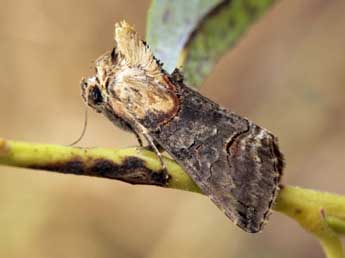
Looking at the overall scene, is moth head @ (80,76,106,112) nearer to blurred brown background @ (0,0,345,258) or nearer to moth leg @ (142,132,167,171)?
moth leg @ (142,132,167,171)

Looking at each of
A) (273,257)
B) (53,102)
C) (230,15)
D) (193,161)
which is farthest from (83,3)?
(193,161)

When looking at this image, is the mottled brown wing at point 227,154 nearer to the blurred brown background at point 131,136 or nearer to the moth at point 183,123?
the moth at point 183,123

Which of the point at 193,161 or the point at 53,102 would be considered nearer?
the point at 193,161

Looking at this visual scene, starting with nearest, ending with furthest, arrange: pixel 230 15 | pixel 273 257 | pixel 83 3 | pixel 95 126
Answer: pixel 230 15 < pixel 273 257 < pixel 95 126 < pixel 83 3

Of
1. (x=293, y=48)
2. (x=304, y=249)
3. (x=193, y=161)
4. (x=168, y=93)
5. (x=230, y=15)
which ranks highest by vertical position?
(x=293, y=48)

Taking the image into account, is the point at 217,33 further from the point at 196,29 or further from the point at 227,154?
the point at 227,154

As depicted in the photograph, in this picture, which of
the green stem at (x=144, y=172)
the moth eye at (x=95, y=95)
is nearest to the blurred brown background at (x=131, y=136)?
the moth eye at (x=95, y=95)

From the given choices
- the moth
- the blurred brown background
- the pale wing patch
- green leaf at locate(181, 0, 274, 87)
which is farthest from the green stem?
the blurred brown background

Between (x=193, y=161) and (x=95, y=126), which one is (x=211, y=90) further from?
(x=193, y=161)
